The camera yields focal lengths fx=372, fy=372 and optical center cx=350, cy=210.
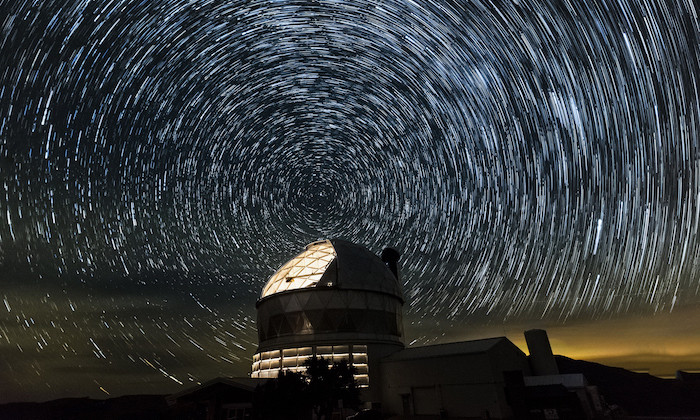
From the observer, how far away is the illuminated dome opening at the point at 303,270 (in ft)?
130

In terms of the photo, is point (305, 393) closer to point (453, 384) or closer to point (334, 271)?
point (453, 384)

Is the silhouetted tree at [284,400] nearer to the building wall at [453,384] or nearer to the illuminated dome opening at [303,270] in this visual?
the building wall at [453,384]

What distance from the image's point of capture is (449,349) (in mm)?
30297

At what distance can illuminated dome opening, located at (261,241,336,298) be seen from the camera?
39625mm

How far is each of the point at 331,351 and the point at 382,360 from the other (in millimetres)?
4863

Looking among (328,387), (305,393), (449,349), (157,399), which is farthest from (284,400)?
(157,399)

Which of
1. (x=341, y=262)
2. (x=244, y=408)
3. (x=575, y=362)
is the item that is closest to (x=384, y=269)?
(x=341, y=262)

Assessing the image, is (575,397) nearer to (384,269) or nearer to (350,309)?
(350,309)

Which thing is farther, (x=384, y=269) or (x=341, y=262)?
(x=384, y=269)

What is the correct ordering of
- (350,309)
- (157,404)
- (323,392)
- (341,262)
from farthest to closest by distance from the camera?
(157,404)
(341,262)
(350,309)
(323,392)

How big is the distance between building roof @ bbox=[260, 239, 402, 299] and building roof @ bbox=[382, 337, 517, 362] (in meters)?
8.38

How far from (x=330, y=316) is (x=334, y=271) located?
4.91m

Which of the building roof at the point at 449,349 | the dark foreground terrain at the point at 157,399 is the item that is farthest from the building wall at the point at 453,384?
the dark foreground terrain at the point at 157,399

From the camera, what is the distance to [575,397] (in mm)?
25922
